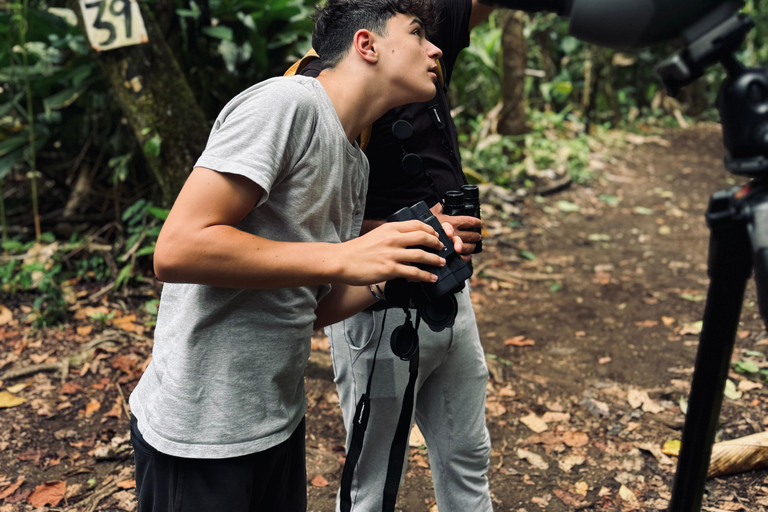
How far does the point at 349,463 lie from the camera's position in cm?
158

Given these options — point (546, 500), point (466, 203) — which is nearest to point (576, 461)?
point (546, 500)

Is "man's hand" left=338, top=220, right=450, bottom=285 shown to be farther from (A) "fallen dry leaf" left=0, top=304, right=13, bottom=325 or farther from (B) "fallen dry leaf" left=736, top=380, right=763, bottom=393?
(A) "fallen dry leaf" left=0, top=304, right=13, bottom=325

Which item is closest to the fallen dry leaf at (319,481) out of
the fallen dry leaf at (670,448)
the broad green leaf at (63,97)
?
the fallen dry leaf at (670,448)

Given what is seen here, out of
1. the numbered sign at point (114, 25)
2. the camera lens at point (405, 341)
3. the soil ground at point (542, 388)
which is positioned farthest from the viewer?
the numbered sign at point (114, 25)

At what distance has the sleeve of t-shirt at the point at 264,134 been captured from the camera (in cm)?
107

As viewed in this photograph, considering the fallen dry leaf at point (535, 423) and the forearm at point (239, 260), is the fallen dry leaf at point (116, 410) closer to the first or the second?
the fallen dry leaf at point (535, 423)

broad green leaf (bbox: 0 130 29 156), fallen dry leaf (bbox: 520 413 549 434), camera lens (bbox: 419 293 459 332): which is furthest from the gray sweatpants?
broad green leaf (bbox: 0 130 29 156)

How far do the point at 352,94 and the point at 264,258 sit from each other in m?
0.42

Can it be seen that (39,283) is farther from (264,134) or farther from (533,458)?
(264,134)

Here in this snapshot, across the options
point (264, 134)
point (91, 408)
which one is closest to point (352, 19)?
point (264, 134)

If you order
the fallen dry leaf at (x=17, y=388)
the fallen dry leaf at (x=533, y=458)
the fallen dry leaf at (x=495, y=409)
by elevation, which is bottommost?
the fallen dry leaf at (x=495, y=409)

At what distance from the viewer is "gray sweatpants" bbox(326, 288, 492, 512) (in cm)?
171

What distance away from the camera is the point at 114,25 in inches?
124

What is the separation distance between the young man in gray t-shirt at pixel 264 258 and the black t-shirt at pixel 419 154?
256 mm
